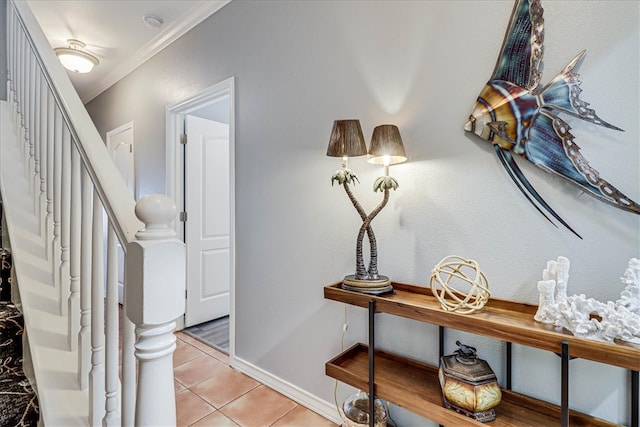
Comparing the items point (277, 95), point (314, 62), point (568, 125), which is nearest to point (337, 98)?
point (314, 62)

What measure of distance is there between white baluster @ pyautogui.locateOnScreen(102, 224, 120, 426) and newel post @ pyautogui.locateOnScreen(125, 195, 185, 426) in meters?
0.18

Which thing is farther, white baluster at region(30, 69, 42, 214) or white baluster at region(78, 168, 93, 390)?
white baluster at region(30, 69, 42, 214)

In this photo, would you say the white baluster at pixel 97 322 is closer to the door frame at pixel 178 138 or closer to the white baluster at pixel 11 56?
the white baluster at pixel 11 56

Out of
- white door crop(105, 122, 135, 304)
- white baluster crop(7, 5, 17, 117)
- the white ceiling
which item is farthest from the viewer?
white door crop(105, 122, 135, 304)

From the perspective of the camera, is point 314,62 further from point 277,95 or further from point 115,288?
point 115,288

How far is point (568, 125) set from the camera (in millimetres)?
1102

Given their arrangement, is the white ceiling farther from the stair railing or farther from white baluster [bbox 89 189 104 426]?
white baluster [bbox 89 189 104 426]

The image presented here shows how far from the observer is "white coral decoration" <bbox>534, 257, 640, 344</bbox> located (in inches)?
34.0

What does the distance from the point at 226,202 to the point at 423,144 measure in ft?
7.49

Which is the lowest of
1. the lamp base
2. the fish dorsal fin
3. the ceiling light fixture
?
the lamp base

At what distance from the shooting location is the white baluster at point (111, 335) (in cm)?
73

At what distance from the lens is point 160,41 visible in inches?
112

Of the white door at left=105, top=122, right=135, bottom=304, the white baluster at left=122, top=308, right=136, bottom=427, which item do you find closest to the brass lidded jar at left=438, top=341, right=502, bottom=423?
the white baluster at left=122, top=308, right=136, bottom=427

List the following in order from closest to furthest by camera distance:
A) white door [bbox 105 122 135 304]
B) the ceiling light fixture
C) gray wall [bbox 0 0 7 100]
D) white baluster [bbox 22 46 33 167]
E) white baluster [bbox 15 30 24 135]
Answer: white baluster [bbox 22 46 33 167], white baluster [bbox 15 30 24 135], gray wall [bbox 0 0 7 100], the ceiling light fixture, white door [bbox 105 122 135 304]
